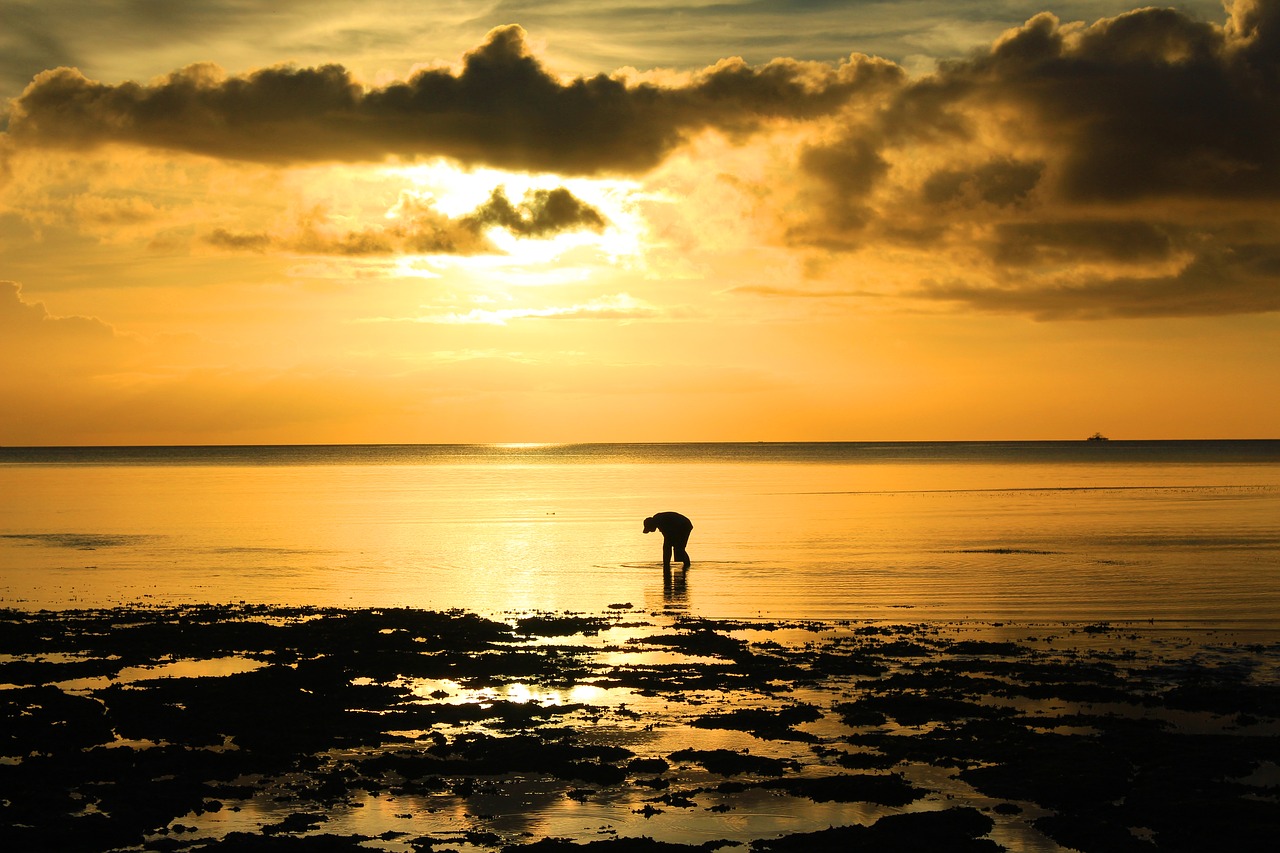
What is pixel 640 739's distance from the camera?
19016 millimetres

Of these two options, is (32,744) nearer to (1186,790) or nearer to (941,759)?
(941,759)

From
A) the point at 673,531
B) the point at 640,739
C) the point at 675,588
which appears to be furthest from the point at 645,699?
the point at 673,531

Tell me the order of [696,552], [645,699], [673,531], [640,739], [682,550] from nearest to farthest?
[640,739]
[645,699]
[673,531]
[682,550]
[696,552]

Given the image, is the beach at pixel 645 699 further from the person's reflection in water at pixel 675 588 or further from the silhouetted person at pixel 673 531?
the silhouetted person at pixel 673 531

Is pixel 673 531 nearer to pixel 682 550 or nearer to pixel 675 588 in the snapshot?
pixel 682 550

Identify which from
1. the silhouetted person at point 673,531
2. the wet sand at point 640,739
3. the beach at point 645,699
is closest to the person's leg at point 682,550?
the silhouetted person at point 673,531

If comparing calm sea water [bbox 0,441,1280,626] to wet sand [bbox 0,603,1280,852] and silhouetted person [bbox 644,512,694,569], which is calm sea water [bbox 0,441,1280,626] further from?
wet sand [bbox 0,603,1280,852]

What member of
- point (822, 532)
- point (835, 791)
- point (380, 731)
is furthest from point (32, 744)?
point (822, 532)

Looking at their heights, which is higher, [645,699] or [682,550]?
[682,550]

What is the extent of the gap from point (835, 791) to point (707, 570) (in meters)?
28.6

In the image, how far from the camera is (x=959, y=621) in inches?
1244

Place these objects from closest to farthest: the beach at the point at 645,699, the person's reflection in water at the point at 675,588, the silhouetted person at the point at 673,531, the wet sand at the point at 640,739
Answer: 1. the wet sand at the point at 640,739
2. the beach at the point at 645,699
3. the person's reflection in water at the point at 675,588
4. the silhouetted person at the point at 673,531

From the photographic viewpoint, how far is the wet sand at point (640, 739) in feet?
48.2

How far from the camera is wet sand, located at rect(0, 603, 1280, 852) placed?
14.7 meters
